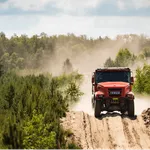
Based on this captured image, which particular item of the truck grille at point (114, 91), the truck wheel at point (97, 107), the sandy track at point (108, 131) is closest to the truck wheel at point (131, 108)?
the sandy track at point (108, 131)

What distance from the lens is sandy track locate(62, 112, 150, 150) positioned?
2787 centimetres

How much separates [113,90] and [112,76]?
4.13 feet

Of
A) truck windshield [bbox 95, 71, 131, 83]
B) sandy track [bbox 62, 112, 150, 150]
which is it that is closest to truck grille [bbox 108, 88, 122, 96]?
truck windshield [bbox 95, 71, 131, 83]

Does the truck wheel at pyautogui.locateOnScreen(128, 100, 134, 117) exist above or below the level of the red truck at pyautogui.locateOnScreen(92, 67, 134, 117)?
below

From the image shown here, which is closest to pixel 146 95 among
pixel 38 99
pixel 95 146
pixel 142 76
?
pixel 142 76

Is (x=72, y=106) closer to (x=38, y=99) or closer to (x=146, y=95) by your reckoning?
(x=146, y=95)

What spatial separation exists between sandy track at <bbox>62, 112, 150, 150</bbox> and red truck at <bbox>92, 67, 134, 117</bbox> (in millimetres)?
776

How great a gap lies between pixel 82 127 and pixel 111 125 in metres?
2.05

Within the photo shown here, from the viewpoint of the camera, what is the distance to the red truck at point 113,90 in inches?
1233

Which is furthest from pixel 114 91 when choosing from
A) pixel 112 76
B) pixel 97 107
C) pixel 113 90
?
pixel 97 107

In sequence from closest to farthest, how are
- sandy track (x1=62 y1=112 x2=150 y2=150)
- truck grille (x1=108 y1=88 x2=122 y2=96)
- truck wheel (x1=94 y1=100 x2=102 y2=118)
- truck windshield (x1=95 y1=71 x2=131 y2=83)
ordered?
sandy track (x1=62 y1=112 x2=150 y2=150)
truck grille (x1=108 y1=88 x2=122 y2=96)
truck wheel (x1=94 y1=100 x2=102 y2=118)
truck windshield (x1=95 y1=71 x2=131 y2=83)

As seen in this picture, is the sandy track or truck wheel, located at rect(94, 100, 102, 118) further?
truck wheel, located at rect(94, 100, 102, 118)

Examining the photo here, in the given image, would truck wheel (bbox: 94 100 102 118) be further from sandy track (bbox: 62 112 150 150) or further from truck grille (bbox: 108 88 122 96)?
truck grille (bbox: 108 88 122 96)

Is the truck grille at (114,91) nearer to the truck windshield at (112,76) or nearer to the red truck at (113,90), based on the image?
the red truck at (113,90)
